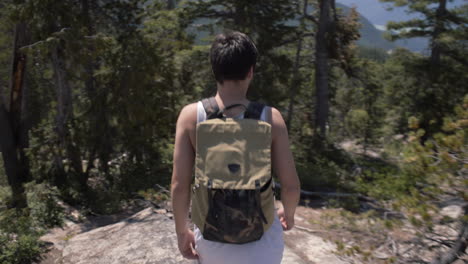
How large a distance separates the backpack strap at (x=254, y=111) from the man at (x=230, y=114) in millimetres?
26

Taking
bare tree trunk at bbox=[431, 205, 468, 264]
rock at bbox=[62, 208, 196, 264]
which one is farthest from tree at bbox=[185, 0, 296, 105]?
bare tree trunk at bbox=[431, 205, 468, 264]

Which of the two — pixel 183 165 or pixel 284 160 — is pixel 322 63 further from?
pixel 183 165

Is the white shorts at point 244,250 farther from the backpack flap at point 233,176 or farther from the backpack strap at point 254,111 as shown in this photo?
the backpack strap at point 254,111

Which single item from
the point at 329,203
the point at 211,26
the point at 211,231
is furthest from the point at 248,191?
the point at 211,26

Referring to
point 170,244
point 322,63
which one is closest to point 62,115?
point 170,244

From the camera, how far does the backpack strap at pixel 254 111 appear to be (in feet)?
5.48

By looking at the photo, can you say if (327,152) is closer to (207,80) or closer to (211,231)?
(207,80)

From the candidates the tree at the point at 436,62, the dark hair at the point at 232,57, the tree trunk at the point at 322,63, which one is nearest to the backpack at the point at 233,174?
the dark hair at the point at 232,57

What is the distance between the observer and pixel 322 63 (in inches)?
501

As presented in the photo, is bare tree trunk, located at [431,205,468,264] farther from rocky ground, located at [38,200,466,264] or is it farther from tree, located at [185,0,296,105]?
tree, located at [185,0,296,105]

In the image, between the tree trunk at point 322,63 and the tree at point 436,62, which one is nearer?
the tree trunk at point 322,63

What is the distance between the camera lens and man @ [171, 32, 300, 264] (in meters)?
1.64

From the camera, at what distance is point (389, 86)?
18.8 m

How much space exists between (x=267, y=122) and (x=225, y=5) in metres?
11.2
